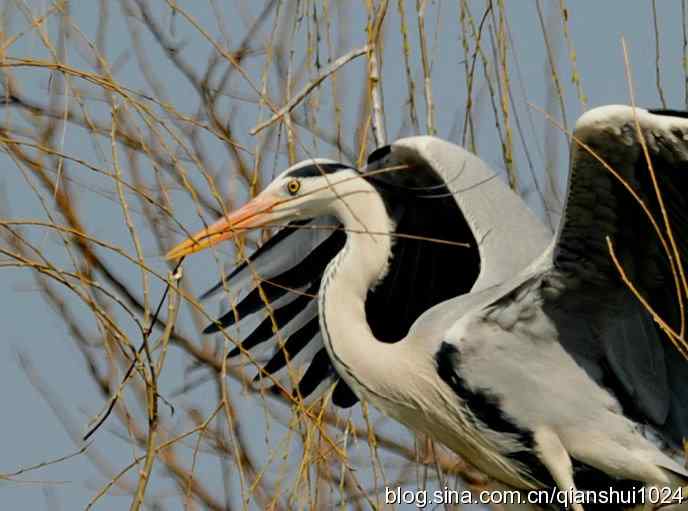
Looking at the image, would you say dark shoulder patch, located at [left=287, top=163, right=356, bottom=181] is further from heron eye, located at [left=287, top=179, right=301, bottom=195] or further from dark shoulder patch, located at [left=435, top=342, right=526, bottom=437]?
dark shoulder patch, located at [left=435, top=342, right=526, bottom=437]

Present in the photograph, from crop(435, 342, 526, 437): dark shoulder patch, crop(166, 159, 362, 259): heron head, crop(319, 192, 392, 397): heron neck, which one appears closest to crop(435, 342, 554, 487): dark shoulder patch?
crop(435, 342, 526, 437): dark shoulder patch

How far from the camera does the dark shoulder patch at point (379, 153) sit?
3.06 meters

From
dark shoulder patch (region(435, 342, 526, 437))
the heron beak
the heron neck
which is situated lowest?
dark shoulder patch (region(435, 342, 526, 437))

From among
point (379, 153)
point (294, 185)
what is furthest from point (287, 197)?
point (379, 153)

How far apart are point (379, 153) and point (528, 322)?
0.49 metres

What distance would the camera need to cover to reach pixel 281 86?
118 inches

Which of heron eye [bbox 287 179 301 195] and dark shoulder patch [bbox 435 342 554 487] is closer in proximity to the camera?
dark shoulder patch [bbox 435 342 554 487]

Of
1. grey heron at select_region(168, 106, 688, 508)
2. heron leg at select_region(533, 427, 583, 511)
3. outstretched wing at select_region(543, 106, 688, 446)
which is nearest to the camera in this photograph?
outstretched wing at select_region(543, 106, 688, 446)

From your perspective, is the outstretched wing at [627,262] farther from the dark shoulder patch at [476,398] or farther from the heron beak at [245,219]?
the heron beak at [245,219]

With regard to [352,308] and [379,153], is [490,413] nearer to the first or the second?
[352,308]

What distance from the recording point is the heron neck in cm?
305

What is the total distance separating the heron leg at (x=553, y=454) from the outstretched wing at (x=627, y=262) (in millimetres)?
149

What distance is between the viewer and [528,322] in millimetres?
2891

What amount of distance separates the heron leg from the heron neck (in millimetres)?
366
